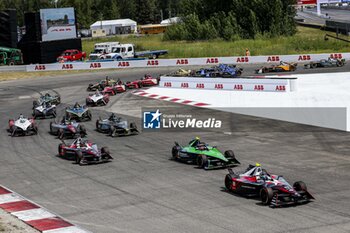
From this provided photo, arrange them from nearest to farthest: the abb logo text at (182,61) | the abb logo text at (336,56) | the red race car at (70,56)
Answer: the abb logo text at (336,56) → the abb logo text at (182,61) → the red race car at (70,56)

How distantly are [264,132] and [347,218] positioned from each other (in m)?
12.5

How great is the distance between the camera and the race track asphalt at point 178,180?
1397cm

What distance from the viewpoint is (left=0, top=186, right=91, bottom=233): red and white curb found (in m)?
13.6

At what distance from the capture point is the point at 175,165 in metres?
20.5

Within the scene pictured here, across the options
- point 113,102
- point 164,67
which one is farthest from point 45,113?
point 164,67

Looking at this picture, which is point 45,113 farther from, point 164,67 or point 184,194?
point 164,67

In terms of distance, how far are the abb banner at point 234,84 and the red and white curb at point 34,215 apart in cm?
2244

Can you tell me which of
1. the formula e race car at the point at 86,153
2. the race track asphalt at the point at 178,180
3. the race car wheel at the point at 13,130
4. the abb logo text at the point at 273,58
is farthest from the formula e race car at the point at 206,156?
the abb logo text at the point at 273,58

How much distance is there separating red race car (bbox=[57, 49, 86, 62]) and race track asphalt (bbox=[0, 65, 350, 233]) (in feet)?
116

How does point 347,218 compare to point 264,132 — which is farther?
point 264,132

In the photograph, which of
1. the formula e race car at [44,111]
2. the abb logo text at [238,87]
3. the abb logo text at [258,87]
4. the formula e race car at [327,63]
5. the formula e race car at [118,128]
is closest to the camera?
the formula e race car at [118,128]

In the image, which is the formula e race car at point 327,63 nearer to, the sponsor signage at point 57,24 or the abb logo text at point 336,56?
the abb logo text at point 336,56

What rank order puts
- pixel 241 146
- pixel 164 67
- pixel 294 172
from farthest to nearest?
pixel 164 67
pixel 241 146
pixel 294 172

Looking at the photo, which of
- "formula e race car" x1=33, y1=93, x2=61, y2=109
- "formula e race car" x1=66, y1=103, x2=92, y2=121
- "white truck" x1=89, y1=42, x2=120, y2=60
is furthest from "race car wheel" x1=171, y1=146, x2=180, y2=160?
"white truck" x1=89, y1=42, x2=120, y2=60
